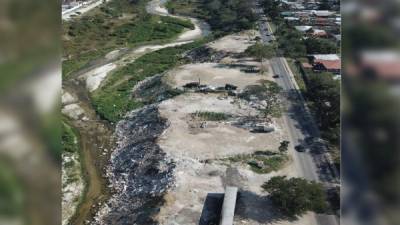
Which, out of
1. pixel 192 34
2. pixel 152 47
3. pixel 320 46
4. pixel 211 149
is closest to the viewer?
A: pixel 211 149

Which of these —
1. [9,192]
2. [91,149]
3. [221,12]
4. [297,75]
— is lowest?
[221,12]

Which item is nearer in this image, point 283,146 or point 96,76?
point 283,146

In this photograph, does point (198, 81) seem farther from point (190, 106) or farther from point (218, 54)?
point (218, 54)

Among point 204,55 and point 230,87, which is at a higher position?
point 230,87

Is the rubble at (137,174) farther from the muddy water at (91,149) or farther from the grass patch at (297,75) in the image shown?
the grass patch at (297,75)

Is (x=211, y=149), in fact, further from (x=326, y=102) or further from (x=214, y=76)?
(x=214, y=76)

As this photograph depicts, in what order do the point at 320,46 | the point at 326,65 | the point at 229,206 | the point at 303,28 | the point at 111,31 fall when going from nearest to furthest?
the point at 229,206
the point at 326,65
the point at 320,46
the point at 303,28
the point at 111,31

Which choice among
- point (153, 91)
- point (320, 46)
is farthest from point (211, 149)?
point (320, 46)
